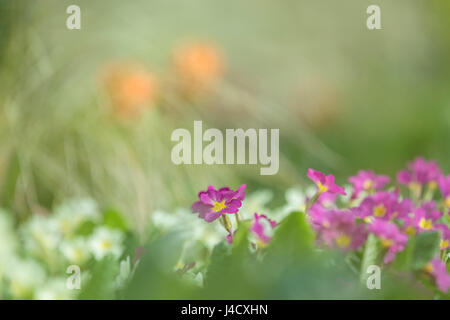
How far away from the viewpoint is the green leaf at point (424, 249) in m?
0.50

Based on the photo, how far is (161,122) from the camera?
1657 millimetres

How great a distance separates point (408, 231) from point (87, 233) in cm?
48

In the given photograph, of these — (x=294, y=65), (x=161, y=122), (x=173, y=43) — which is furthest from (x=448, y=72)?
(x=161, y=122)

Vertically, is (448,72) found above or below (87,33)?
above

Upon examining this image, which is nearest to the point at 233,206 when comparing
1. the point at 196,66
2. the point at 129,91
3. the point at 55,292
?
the point at 55,292

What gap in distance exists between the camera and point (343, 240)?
0.52 meters

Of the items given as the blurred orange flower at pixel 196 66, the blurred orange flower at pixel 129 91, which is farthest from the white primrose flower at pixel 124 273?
the blurred orange flower at pixel 196 66

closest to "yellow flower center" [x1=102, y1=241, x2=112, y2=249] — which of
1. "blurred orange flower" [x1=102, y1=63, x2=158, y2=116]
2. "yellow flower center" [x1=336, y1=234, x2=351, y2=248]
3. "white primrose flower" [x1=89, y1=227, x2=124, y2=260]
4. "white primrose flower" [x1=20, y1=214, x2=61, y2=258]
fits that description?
"white primrose flower" [x1=89, y1=227, x2=124, y2=260]

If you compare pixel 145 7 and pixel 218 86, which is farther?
pixel 145 7

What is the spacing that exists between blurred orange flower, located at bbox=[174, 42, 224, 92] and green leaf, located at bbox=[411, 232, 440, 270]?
1265mm

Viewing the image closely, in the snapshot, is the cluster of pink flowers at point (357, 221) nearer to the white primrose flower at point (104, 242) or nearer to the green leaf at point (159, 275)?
the green leaf at point (159, 275)

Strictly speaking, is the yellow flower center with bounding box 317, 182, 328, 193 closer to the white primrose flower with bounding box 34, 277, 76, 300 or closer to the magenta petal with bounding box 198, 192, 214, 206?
the magenta petal with bounding box 198, 192, 214, 206
